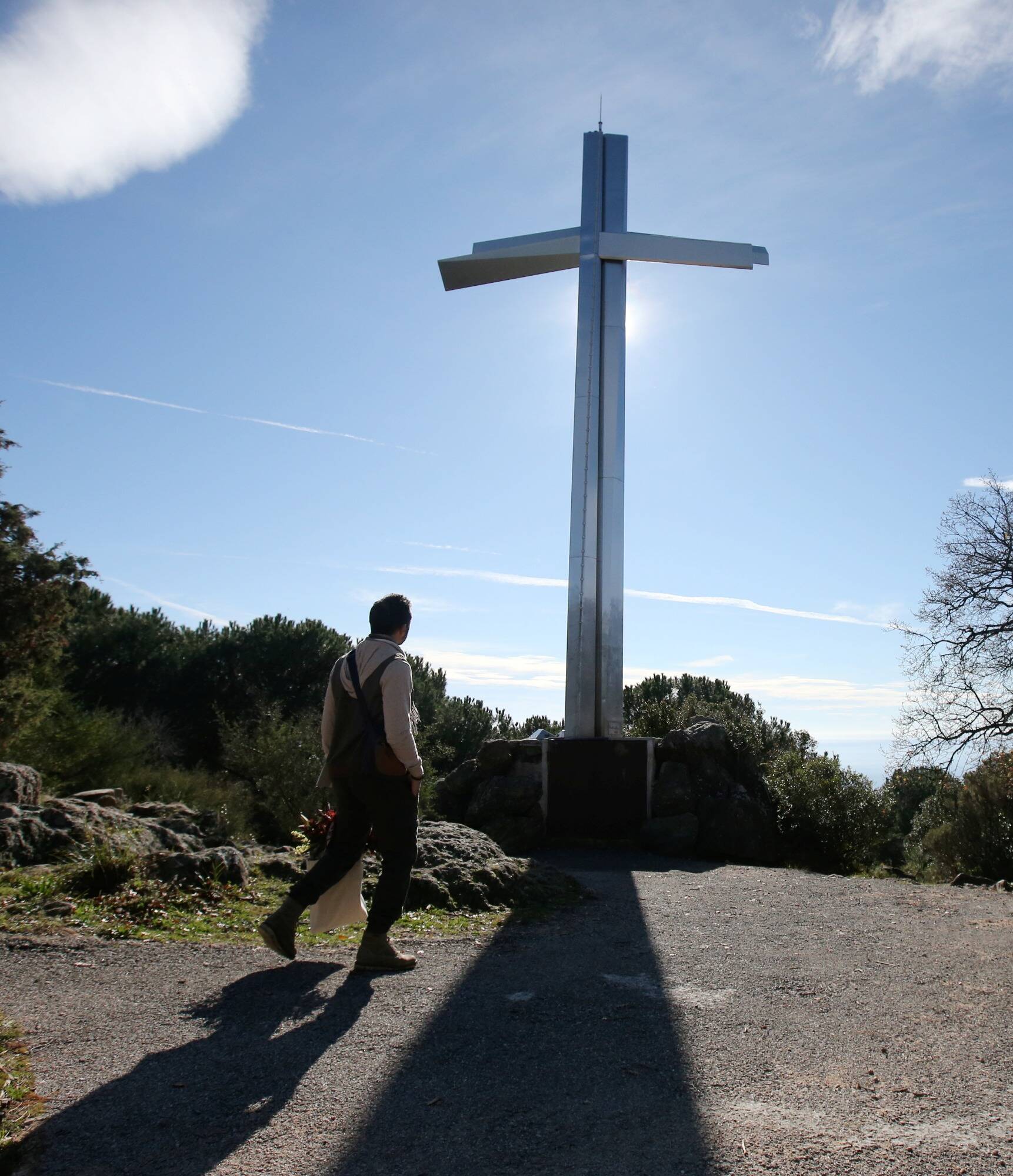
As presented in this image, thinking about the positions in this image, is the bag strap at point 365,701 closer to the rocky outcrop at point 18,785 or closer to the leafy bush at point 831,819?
the rocky outcrop at point 18,785

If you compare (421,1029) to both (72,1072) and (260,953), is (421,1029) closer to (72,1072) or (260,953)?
(72,1072)

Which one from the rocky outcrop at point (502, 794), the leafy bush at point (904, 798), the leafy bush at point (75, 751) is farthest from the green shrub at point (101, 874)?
the leafy bush at point (904, 798)

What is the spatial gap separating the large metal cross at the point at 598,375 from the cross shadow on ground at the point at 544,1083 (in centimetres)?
606

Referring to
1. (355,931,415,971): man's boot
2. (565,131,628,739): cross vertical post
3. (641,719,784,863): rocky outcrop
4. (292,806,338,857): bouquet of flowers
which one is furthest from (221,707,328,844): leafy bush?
(355,931,415,971): man's boot

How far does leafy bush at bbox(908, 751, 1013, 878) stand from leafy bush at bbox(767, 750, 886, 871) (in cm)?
207

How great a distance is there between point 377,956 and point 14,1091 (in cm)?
169

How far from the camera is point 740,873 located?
7973 millimetres

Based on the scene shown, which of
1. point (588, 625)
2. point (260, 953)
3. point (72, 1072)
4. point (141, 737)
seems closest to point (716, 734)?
point (588, 625)

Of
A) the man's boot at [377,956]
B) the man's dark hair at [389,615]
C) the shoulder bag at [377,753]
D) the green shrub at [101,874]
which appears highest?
the man's dark hair at [389,615]

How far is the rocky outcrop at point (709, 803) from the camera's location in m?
9.43

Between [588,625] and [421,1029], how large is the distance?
7356 mm

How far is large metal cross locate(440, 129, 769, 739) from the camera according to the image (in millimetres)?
10539

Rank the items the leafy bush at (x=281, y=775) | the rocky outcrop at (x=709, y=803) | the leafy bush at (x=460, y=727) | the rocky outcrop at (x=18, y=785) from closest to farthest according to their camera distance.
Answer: the rocky outcrop at (x=18, y=785), the rocky outcrop at (x=709, y=803), the leafy bush at (x=281, y=775), the leafy bush at (x=460, y=727)

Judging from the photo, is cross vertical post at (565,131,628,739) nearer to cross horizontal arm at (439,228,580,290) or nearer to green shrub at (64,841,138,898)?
cross horizontal arm at (439,228,580,290)
